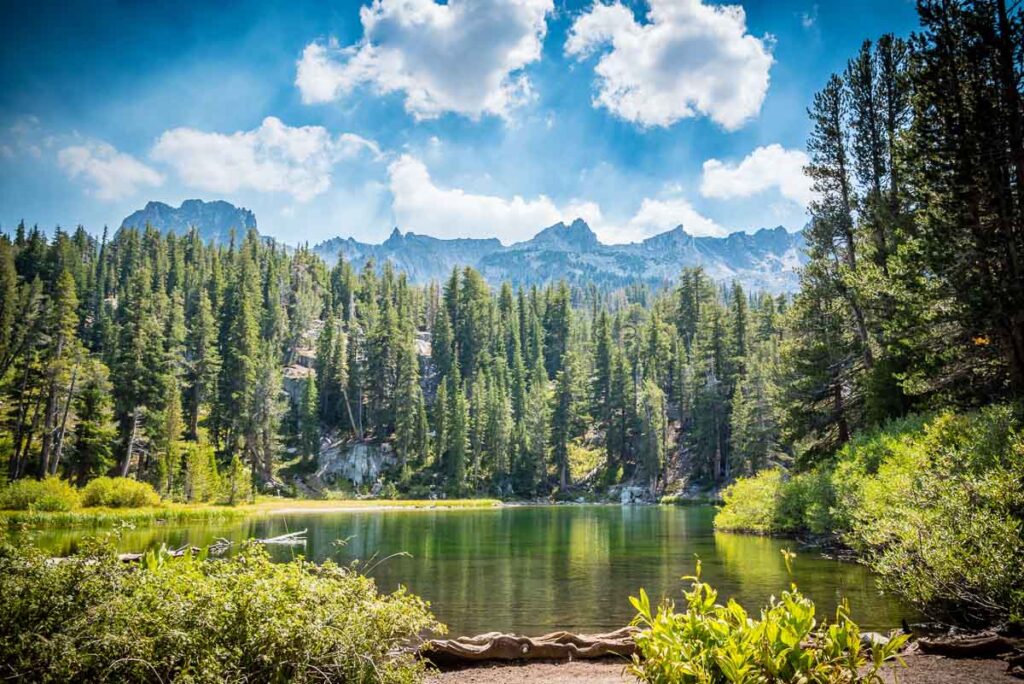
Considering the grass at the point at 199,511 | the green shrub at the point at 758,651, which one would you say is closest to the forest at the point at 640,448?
the green shrub at the point at 758,651

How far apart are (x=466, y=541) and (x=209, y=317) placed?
216ft

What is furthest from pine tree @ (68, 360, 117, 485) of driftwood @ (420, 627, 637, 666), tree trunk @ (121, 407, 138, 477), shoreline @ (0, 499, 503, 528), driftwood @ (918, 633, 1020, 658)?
driftwood @ (918, 633, 1020, 658)

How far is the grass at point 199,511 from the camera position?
34562mm

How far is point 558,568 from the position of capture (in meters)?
22.6

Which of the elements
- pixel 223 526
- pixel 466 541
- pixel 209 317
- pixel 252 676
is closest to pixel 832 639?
pixel 252 676

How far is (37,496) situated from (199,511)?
10222 millimetres

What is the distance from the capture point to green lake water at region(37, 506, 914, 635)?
47.7ft

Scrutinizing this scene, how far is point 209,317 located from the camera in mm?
Result: 83500

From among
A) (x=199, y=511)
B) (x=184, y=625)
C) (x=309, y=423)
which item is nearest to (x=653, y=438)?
(x=309, y=423)

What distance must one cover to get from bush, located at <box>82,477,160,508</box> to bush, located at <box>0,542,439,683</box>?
1673 inches

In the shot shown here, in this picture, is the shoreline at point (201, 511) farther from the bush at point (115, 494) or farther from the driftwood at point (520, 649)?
the driftwood at point (520, 649)

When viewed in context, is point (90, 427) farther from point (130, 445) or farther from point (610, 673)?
point (610, 673)

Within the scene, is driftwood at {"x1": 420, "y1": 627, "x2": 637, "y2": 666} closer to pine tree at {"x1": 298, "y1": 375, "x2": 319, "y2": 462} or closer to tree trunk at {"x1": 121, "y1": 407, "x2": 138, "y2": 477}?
tree trunk at {"x1": 121, "y1": 407, "x2": 138, "y2": 477}

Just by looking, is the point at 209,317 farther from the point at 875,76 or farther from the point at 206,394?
the point at 875,76
